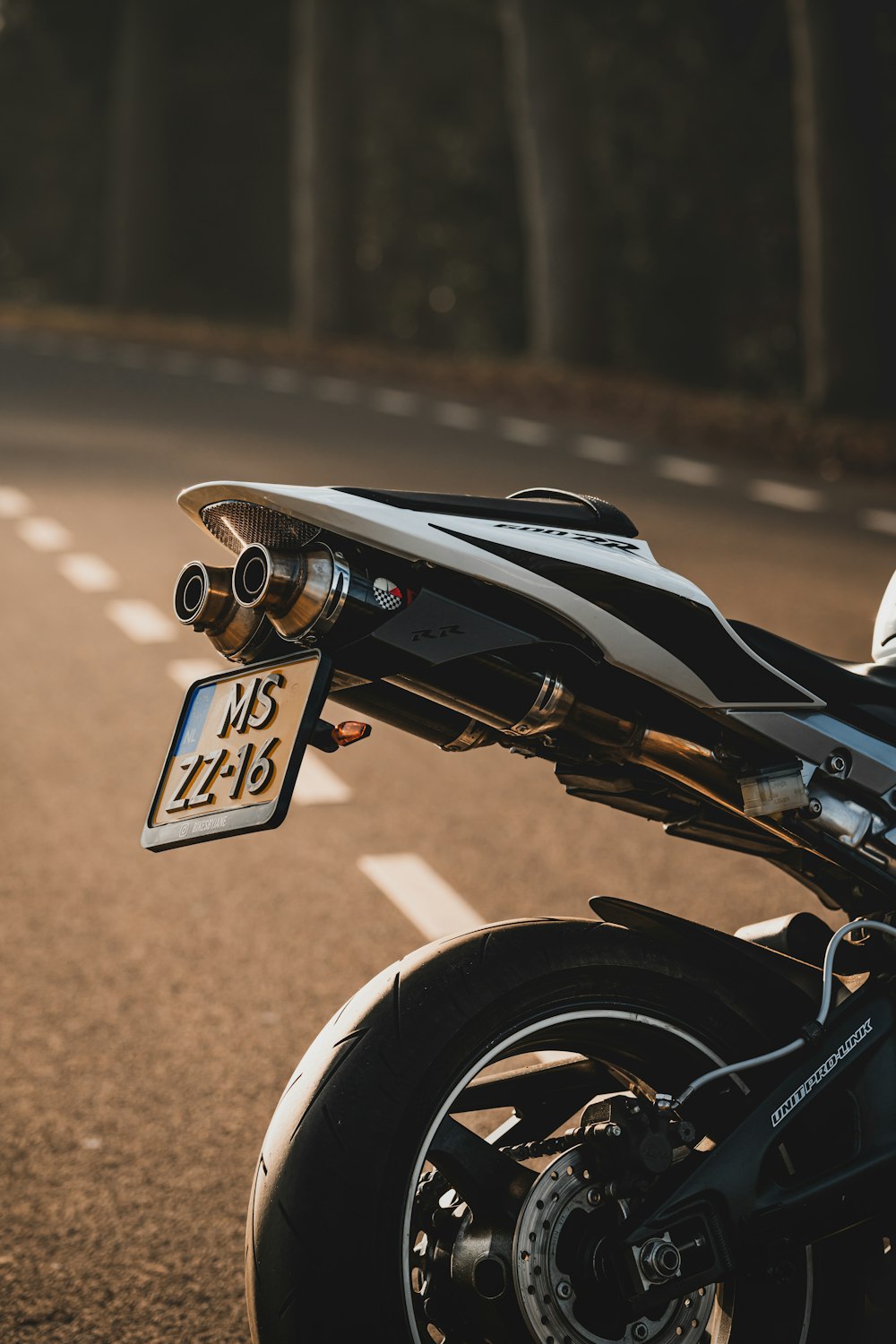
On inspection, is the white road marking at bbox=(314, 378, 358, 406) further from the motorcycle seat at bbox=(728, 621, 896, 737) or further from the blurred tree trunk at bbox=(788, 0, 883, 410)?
the motorcycle seat at bbox=(728, 621, 896, 737)

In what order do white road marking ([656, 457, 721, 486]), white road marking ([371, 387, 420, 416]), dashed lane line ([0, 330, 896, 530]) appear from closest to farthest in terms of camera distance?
dashed lane line ([0, 330, 896, 530]) → white road marking ([656, 457, 721, 486]) → white road marking ([371, 387, 420, 416])

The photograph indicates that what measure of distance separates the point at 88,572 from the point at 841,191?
9.78 metres

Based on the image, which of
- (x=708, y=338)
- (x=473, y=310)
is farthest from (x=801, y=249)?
(x=473, y=310)

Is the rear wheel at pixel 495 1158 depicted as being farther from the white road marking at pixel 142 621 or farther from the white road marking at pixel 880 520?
the white road marking at pixel 880 520

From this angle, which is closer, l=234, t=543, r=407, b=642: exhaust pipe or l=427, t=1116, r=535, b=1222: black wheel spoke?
l=234, t=543, r=407, b=642: exhaust pipe

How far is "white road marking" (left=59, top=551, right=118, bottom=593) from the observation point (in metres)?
A: 9.10

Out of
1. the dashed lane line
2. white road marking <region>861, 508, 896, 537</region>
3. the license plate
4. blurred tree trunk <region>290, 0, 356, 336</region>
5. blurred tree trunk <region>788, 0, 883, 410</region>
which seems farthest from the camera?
blurred tree trunk <region>290, 0, 356, 336</region>

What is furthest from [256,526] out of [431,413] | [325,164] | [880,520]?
[325,164]

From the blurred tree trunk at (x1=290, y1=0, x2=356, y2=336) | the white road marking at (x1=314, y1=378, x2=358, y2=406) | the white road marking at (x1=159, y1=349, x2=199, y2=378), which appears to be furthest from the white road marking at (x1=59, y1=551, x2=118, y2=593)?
the blurred tree trunk at (x1=290, y1=0, x2=356, y2=336)

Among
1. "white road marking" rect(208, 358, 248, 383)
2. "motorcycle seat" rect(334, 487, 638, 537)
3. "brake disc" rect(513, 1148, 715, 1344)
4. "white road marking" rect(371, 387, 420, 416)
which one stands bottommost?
"white road marking" rect(208, 358, 248, 383)

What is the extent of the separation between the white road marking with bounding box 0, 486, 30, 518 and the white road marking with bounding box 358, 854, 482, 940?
6.28 metres

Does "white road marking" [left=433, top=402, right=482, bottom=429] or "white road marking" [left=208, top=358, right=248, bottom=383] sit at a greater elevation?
"white road marking" [left=433, top=402, right=482, bottom=429]

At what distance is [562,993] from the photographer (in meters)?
2.55

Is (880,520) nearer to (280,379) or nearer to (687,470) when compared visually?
(687,470)
